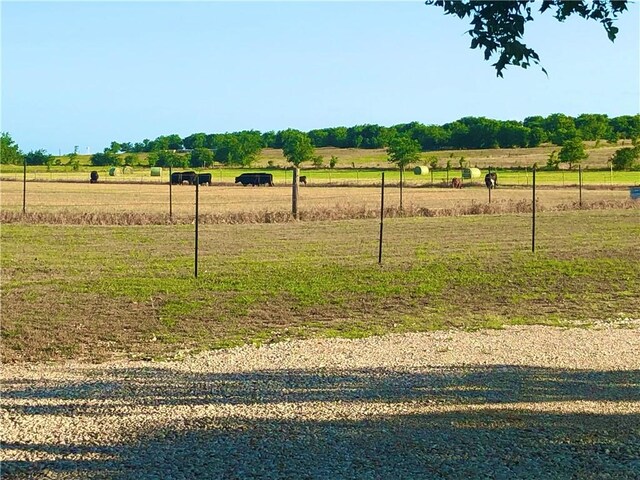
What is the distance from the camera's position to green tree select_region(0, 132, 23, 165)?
340ft

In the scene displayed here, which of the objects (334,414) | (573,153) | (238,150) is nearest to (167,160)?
(238,150)

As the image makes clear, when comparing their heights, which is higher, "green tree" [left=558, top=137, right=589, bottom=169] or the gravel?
"green tree" [left=558, top=137, right=589, bottom=169]

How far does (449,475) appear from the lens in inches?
216

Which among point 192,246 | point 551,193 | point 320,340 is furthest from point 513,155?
point 320,340

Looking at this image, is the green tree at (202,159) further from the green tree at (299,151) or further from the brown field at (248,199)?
the brown field at (248,199)

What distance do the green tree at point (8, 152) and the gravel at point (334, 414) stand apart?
9899cm

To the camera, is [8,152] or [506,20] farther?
[8,152]

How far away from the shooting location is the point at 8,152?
10506cm

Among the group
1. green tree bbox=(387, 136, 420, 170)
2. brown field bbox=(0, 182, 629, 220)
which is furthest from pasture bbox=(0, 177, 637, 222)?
green tree bbox=(387, 136, 420, 170)

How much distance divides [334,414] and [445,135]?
404 ft

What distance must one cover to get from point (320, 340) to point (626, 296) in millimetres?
6251

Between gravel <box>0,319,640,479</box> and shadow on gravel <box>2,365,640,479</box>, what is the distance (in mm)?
16

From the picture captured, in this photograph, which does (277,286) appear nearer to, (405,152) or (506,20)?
(506,20)

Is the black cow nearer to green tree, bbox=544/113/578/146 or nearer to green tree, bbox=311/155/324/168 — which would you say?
green tree, bbox=311/155/324/168
